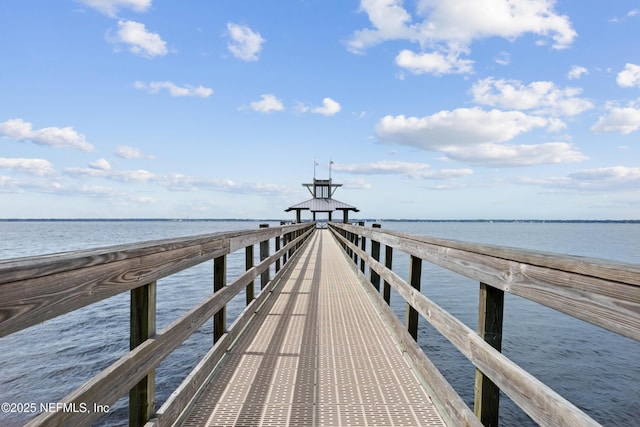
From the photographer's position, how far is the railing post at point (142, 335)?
213 cm

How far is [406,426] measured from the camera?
2.62 m

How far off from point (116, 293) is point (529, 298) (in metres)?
1.90

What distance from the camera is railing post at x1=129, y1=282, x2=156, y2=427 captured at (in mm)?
2129

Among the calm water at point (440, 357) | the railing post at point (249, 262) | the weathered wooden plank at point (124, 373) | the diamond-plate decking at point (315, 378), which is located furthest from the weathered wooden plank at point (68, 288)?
the calm water at point (440, 357)

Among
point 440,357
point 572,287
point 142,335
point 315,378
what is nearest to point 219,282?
point 315,378

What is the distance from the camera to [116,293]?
1.85 m

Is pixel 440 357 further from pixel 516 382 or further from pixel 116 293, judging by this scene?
pixel 116 293

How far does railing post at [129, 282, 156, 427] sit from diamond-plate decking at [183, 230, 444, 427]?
50cm

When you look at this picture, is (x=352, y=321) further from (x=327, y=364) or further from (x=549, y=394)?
(x=549, y=394)

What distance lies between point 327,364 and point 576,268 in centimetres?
273

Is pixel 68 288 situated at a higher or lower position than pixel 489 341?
higher

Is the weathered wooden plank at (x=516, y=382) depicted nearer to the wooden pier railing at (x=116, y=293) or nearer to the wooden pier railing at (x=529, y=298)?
the wooden pier railing at (x=529, y=298)

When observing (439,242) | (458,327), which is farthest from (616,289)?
(439,242)

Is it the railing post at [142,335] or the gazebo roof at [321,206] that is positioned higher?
the gazebo roof at [321,206]
